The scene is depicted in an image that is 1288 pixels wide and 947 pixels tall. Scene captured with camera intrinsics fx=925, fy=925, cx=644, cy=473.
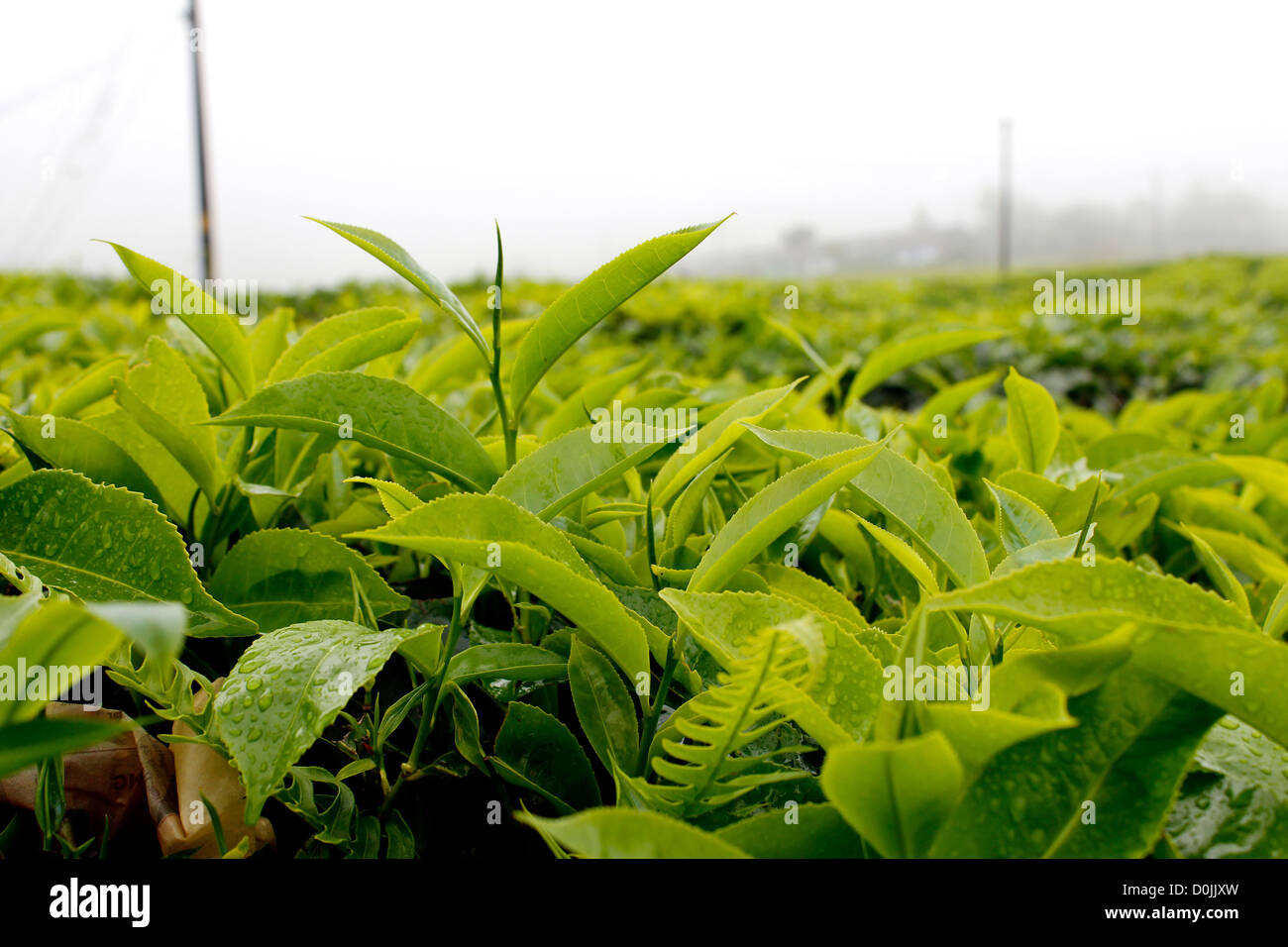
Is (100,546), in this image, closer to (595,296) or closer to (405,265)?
(405,265)

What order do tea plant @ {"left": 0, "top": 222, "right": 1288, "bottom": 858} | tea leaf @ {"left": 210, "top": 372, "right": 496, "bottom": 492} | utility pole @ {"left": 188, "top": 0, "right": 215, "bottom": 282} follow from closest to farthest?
tea plant @ {"left": 0, "top": 222, "right": 1288, "bottom": 858} < tea leaf @ {"left": 210, "top": 372, "right": 496, "bottom": 492} < utility pole @ {"left": 188, "top": 0, "right": 215, "bottom": 282}

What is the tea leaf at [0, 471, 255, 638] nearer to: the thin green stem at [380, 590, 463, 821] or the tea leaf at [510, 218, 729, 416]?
the thin green stem at [380, 590, 463, 821]

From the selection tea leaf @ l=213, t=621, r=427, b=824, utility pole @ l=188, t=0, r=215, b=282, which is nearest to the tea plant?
tea leaf @ l=213, t=621, r=427, b=824

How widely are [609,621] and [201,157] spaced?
1200 cm

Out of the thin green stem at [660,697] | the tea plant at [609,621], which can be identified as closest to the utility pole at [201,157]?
the tea plant at [609,621]

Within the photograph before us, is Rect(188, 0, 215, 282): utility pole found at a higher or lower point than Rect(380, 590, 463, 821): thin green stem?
higher

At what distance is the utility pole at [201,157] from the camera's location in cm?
1041

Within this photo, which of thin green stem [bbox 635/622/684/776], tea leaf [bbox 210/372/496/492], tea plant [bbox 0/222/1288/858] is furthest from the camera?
tea leaf [bbox 210/372/496/492]

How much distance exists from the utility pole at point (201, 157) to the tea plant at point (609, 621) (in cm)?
1046

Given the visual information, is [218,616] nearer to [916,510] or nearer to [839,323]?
[916,510]

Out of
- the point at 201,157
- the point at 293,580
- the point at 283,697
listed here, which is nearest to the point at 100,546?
the point at 293,580

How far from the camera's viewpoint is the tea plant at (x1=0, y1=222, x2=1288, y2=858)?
613 millimetres

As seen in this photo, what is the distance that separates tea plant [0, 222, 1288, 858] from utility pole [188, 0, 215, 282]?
1046cm

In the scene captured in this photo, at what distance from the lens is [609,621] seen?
2.46 ft
